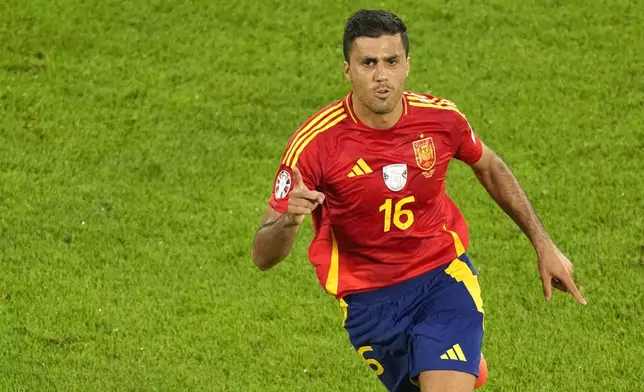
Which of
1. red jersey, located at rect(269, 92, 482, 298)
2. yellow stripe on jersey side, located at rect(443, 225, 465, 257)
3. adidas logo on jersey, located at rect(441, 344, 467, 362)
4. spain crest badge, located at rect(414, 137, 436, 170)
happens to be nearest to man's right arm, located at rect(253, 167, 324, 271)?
red jersey, located at rect(269, 92, 482, 298)

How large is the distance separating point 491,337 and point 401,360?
2.69 m

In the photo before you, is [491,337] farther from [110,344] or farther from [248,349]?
[110,344]

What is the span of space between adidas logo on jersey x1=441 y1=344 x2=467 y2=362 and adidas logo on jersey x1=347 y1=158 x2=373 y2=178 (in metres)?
1.13

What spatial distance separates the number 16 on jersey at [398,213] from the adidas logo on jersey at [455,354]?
778 mm

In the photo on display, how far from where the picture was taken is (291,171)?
718 centimetres

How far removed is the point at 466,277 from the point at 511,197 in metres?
0.60

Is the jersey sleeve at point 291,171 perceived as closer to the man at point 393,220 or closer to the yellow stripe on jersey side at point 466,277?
the man at point 393,220

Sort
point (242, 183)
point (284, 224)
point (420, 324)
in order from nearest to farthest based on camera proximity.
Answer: point (284, 224)
point (420, 324)
point (242, 183)

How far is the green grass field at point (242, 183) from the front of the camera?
9.97m

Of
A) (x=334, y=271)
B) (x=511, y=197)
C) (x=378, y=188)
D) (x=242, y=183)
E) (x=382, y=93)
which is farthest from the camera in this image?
(x=242, y=183)

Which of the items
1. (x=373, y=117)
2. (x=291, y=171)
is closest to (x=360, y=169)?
(x=373, y=117)

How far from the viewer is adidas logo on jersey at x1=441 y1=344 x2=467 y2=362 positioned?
730cm

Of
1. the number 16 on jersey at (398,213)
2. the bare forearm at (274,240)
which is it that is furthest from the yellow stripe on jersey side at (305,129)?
the number 16 on jersey at (398,213)

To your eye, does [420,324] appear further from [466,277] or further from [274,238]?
[274,238]
